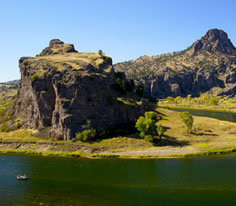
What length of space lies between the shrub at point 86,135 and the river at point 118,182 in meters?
13.9

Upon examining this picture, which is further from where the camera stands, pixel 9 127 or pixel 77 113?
pixel 9 127

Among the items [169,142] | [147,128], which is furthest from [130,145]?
[169,142]

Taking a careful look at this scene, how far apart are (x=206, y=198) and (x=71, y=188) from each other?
116ft

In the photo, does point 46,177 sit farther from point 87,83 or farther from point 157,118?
point 157,118

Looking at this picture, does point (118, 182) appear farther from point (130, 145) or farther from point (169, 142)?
point (169, 142)

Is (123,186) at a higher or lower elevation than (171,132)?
lower

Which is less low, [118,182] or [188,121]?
[188,121]

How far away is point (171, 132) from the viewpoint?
109m

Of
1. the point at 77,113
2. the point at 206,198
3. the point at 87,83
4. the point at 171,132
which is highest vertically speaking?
the point at 87,83

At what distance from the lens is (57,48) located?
178 meters

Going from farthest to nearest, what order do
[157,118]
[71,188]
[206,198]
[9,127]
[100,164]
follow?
[157,118]
[9,127]
[100,164]
[71,188]
[206,198]

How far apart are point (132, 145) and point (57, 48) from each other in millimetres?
123406

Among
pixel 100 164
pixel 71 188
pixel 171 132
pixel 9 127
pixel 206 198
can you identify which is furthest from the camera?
pixel 9 127

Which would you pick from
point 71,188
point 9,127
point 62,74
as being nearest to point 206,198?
point 71,188
